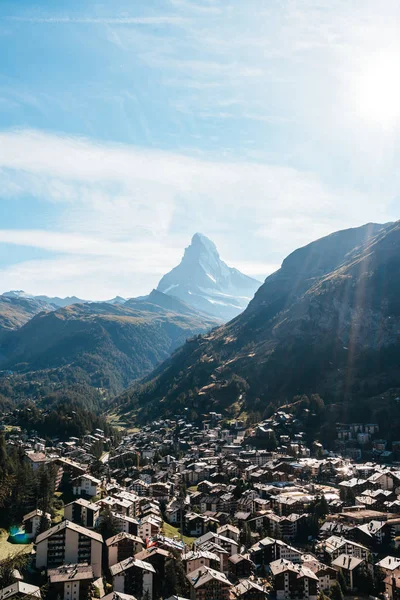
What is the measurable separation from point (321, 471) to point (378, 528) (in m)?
31.5

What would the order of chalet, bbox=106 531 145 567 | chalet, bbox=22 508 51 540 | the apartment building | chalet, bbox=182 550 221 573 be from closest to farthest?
1. the apartment building
2. chalet, bbox=182 550 221 573
3. chalet, bbox=106 531 145 567
4. chalet, bbox=22 508 51 540

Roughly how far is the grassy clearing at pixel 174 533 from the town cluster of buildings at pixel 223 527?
0.64 feet

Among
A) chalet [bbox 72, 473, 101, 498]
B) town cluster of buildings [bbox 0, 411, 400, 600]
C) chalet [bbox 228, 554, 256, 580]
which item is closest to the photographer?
town cluster of buildings [bbox 0, 411, 400, 600]

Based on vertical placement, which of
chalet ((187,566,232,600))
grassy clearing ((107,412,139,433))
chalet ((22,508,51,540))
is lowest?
grassy clearing ((107,412,139,433))

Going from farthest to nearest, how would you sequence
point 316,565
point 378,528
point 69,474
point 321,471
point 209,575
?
point 321,471 → point 69,474 → point 378,528 → point 316,565 → point 209,575

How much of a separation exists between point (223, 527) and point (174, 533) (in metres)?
7.08

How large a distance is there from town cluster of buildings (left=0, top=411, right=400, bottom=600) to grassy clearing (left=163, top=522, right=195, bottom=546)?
0.19 m

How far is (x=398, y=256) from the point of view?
635 ft

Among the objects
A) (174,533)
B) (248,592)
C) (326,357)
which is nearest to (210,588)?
(248,592)

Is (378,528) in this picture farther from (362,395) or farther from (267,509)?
(362,395)

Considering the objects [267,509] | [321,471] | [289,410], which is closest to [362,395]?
[289,410]

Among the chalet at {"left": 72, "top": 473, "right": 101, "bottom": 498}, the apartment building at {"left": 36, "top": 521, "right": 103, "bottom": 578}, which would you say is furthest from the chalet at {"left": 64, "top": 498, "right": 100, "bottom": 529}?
the chalet at {"left": 72, "top": 473, "right": 101, "bottom": 498}

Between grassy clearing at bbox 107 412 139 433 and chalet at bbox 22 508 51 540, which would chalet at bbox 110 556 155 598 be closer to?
chalet at bbox 22 508 51 540

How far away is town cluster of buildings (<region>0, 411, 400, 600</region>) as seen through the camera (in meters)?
50.1
